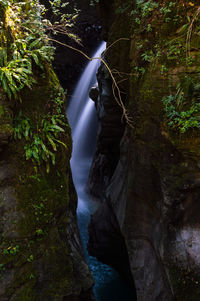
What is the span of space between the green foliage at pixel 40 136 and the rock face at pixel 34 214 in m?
0.02

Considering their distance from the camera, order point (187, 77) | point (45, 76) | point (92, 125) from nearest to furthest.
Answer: point (187, 77) → point (45, 76) → point (92, 125)

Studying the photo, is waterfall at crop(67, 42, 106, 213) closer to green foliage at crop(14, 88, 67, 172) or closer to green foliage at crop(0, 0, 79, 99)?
green foliage at crop(14, 88, 67, 172)

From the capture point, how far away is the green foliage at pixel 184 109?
4262 millimetres

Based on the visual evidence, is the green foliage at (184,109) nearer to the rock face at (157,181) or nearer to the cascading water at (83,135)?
the rock face at (157,181)

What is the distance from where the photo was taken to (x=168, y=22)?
17.4ft

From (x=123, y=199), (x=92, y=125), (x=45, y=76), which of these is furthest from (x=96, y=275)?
(x=92, y=125)

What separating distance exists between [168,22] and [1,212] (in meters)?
5.75

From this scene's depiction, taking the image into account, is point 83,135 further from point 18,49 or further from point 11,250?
point 11,250

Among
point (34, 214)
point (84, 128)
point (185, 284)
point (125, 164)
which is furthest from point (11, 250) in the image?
point (84, 128)

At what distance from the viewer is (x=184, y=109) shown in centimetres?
444

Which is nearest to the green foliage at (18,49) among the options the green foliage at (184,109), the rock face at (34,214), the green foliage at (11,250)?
the rock face at (34,214)

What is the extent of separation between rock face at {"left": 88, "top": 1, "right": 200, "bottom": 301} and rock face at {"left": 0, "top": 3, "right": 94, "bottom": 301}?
1.56 meters

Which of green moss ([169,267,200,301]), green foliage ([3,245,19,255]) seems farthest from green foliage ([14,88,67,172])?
green moss ([169,267,200,301])

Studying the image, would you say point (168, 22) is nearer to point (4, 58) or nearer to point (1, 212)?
point (4, 58)
